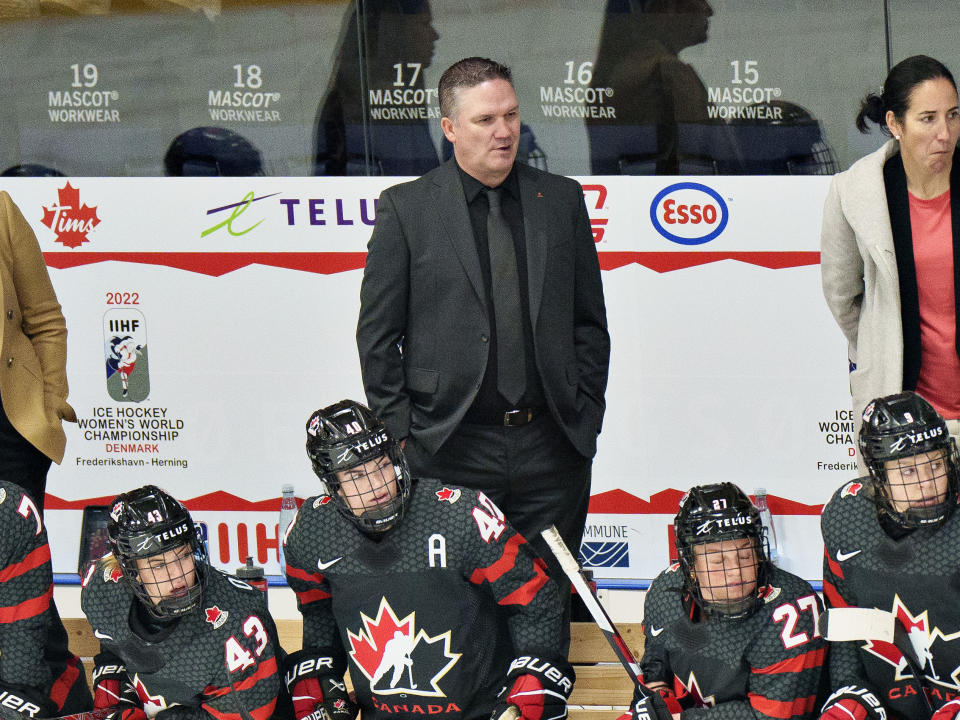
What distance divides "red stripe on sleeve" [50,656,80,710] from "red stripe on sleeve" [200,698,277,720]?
0.48 m

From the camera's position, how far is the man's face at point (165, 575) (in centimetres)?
289

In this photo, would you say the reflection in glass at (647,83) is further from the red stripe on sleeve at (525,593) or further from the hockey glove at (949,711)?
the hockey glove at (949,711)

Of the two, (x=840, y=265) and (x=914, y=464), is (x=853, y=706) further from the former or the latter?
(x=840, y=265)

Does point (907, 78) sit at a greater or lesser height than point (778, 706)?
greater

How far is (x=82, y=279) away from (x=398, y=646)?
102 inches

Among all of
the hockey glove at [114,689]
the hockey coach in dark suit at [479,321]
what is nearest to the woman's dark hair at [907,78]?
the hockey coach in dark suit at [479,321]

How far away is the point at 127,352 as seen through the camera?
16.2 feet

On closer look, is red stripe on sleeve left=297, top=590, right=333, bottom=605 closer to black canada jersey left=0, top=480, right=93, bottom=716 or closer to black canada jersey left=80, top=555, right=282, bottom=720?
black canada jersey left=80, top=555, right=282, bottom=720

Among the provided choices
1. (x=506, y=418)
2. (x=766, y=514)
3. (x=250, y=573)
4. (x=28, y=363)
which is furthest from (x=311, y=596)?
(x=766, y=514)

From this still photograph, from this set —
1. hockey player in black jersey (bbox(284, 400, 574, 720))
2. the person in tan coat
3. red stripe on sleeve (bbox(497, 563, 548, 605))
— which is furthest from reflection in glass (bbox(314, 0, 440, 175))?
red stripe on sleeve (bbox(497, 563, 548, 605))

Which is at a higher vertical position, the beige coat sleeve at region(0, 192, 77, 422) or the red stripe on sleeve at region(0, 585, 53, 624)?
the beige coat sleeve at region(0, 192, 77, 422)

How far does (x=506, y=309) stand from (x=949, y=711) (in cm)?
137

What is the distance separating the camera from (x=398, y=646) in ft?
9.40

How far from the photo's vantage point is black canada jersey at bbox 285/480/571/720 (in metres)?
2.86
